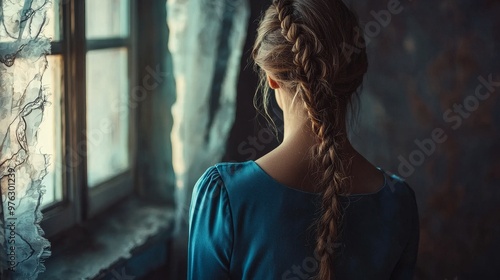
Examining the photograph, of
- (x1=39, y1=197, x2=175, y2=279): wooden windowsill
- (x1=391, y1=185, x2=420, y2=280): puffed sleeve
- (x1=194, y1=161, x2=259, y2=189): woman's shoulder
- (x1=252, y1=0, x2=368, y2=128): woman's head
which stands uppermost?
(x1=252, y1=0, x2=368, y2=128): woman's head

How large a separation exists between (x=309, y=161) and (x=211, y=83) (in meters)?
0.75

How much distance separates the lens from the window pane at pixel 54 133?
1.32 meters

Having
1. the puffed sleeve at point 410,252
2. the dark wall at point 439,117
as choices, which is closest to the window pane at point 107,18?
the dark wall at point 439,117

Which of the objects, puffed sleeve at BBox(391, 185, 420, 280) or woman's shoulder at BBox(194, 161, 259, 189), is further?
puffed sleeve at BBox(391, 185, 420, 280)

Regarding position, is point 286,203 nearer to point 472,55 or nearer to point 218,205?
point 218,205

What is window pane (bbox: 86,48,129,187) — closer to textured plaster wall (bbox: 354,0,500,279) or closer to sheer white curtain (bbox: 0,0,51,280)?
sheer white curtain (bbox: 0,0,51,280)

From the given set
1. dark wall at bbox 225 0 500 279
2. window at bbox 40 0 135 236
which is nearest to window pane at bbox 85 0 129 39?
window at bbox 40 0 135 236

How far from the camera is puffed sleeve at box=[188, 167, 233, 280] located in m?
1.02

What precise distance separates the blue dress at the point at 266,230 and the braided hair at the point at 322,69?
25 millimetres

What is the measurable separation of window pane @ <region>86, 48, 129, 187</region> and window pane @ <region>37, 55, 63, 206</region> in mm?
138

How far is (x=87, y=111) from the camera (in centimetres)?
151

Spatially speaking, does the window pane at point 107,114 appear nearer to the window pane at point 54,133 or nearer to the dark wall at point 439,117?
the window pane at point 54,133

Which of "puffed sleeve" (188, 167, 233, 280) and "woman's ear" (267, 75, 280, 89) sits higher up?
"woman's ear" (267, 75, 280, 89)

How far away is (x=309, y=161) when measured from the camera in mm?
1023
